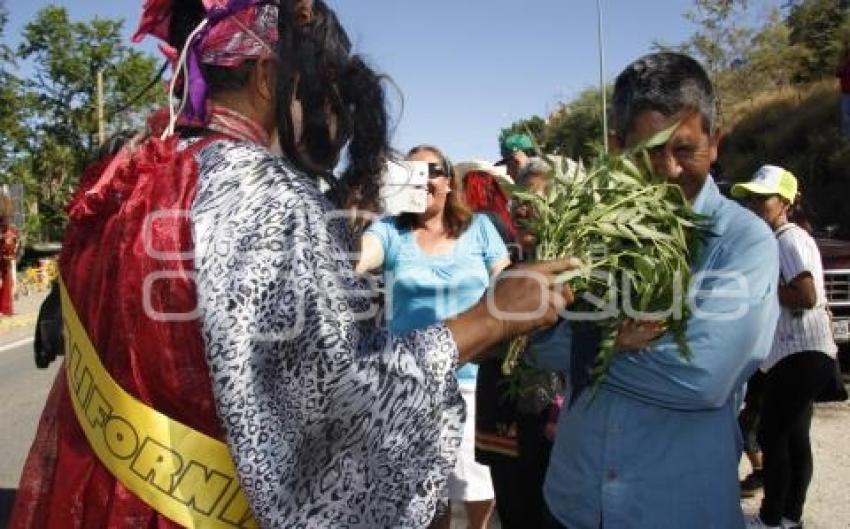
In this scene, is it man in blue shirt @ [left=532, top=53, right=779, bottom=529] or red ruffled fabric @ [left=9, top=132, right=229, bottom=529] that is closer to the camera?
red ruffled fabric @ [left=9, top=132, right=229, bottom=529]

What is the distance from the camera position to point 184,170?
62.0 inches

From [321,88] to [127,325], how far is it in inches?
22.9

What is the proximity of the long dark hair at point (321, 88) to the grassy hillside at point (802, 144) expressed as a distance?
54.0 feet

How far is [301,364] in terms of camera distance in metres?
1.42

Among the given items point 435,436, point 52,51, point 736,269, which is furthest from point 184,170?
point 52,51

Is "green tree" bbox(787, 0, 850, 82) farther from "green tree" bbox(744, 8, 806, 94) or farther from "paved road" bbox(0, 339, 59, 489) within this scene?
"paved road" bbox(0, 339, 59, 489)

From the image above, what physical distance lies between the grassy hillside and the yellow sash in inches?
661

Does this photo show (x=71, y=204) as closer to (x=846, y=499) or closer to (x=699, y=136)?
(x=699, y=136)

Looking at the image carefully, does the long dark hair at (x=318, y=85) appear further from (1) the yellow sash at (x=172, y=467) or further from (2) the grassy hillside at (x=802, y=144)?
(2) the grassy hillside at (x=802, y=144)

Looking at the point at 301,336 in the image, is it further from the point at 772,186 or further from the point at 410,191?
the point at 772,186

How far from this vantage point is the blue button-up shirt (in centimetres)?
204

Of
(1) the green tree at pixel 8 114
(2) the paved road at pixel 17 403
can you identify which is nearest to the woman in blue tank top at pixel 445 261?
(2) the paved road at pixel 17 403

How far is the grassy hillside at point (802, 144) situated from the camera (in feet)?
69.9

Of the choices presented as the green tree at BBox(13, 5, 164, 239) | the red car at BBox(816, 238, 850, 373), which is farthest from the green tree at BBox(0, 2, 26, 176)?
the red car at BBox(816, 238, 850, 373)
